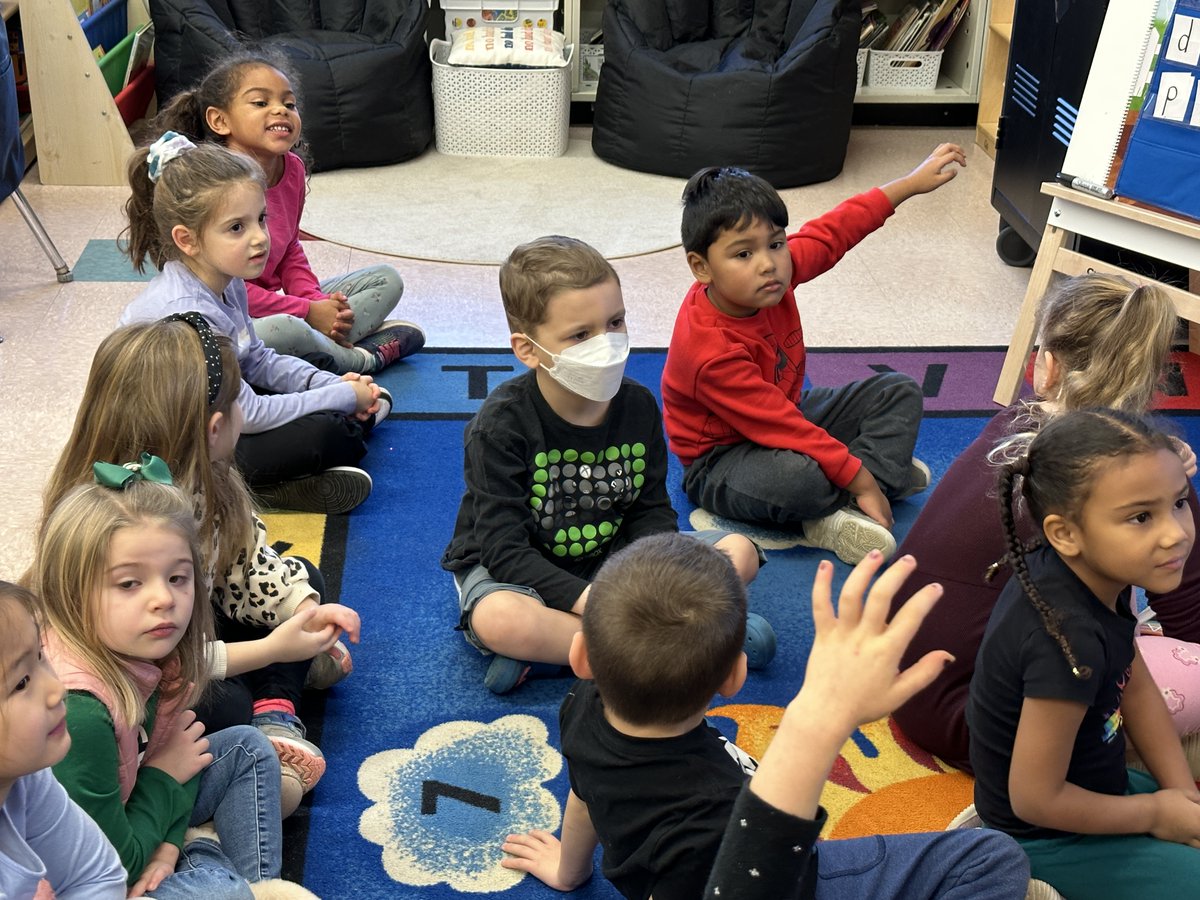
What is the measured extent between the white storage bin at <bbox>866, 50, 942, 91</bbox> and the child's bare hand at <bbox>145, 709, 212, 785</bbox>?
3.79 m

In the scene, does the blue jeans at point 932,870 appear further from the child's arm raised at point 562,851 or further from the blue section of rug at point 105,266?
the blue section of rug at point 105,266

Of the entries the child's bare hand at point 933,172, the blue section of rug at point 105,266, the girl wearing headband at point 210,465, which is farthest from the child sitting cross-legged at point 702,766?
the blue section of rug at point 105,266

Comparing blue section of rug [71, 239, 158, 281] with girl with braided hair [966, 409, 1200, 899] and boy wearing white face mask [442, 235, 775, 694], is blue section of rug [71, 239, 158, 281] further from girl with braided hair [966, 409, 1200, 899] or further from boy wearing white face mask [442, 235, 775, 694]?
girl with braided hair [966, 409, 1200, 899]

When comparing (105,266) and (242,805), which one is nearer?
(242,805)

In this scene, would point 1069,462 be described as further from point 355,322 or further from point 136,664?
point 355,322

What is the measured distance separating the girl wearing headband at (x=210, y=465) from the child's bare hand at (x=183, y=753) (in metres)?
0.11

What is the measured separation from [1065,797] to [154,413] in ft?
3.70

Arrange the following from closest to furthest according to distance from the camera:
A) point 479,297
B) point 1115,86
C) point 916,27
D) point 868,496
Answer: point 868,496
point 1115,86
point 479,297
point 916,27

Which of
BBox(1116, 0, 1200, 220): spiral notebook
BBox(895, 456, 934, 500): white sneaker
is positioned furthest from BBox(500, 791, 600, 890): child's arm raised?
BBox(1116, 0, 1200, 220): spiral notebook

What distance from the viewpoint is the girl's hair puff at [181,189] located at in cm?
219

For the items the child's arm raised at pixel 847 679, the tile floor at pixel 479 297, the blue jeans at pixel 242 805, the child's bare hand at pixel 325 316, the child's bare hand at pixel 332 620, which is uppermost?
the child's arm raised at pixel 847 679

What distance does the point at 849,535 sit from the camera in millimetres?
2205

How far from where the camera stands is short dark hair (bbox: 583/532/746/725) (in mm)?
1121

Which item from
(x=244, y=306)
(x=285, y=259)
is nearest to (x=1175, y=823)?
(x=244, y=306)
